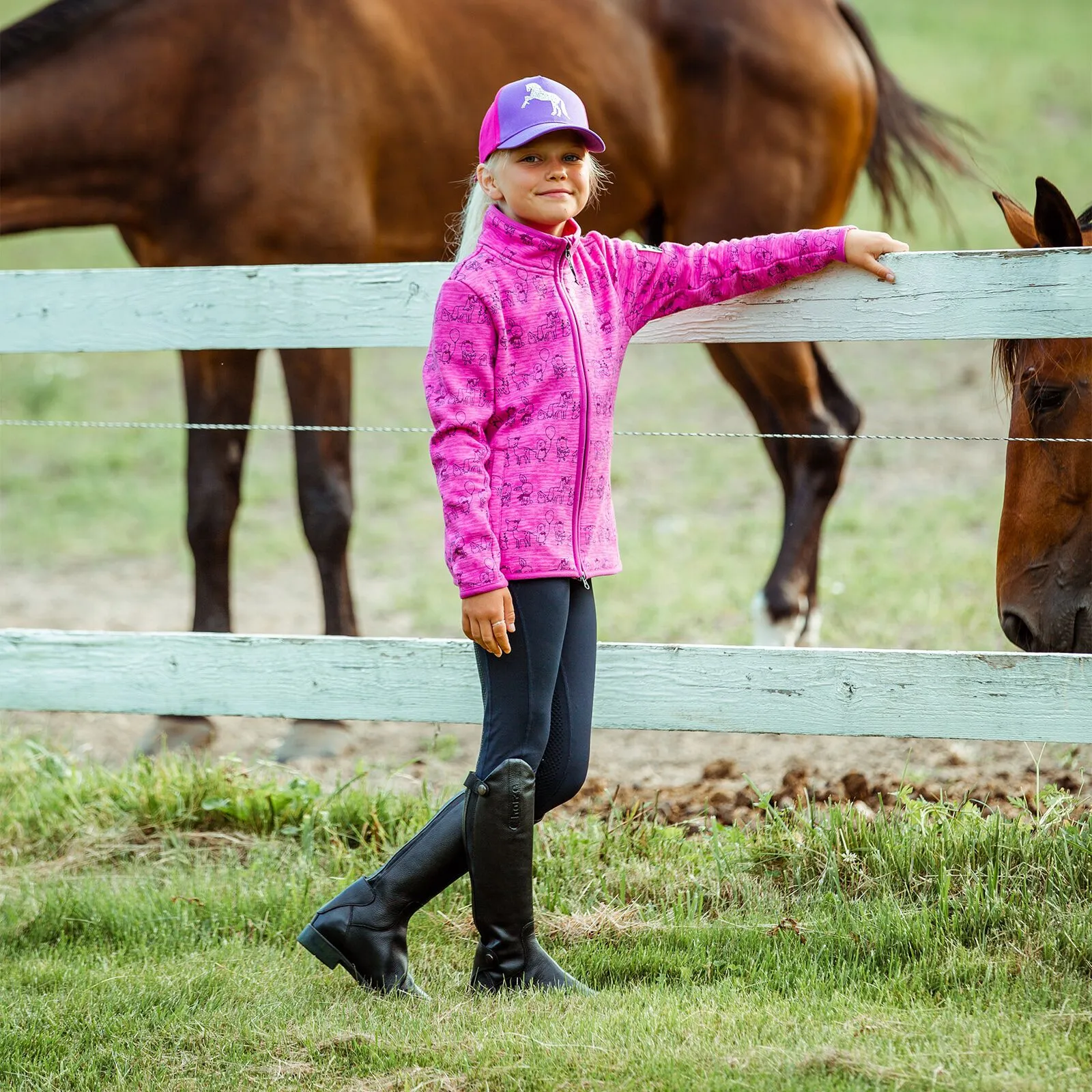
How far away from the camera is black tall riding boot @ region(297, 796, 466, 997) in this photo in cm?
230

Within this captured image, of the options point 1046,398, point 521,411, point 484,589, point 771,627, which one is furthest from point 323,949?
point 771,627

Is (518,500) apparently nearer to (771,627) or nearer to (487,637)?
(487,637)

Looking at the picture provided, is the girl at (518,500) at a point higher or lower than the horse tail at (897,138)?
lower

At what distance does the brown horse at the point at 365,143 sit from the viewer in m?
3.92

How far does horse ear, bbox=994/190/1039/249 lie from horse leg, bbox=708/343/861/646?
176 cm

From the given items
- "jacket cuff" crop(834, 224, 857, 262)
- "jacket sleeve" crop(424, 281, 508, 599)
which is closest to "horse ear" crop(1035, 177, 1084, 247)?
"jacket cuff" crop(834, 224, 857, 262)

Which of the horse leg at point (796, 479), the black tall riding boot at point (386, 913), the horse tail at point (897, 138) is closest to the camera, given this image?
the black tall riding boot at point (386, 913)

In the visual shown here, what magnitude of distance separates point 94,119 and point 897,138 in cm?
314

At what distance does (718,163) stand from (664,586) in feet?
A: 6.72

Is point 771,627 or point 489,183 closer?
point 489,183

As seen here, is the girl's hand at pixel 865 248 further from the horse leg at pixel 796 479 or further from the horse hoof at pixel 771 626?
the horse hoof at pixel 771 626

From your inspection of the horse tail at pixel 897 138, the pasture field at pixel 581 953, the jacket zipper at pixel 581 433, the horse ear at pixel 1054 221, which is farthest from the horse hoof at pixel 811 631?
the jacket zipper at pixel 581 433

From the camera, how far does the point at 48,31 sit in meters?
3.92

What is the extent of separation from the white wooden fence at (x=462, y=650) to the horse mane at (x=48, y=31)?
1.29 m
